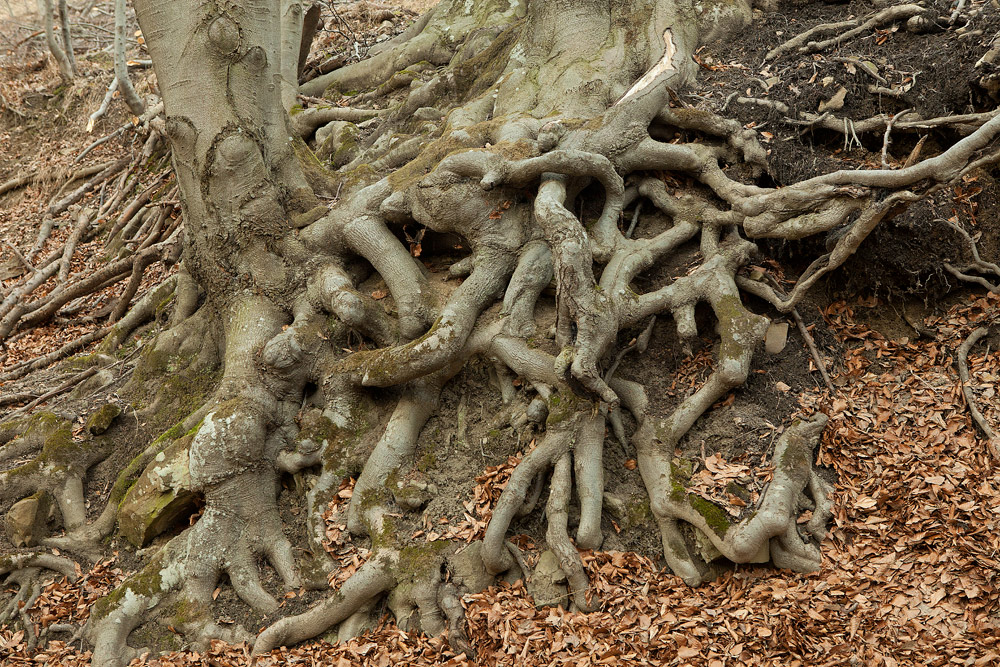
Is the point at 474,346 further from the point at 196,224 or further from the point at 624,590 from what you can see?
the point at 196,224

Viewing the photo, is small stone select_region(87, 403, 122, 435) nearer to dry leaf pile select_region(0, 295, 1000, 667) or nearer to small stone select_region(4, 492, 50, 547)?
small stone select_region(4, 492, 50, 547)

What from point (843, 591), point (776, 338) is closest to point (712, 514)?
point (843, 591)

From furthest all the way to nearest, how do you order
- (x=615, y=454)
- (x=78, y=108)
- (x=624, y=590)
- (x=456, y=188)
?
(x=78, y=108) < (x=456, y=188) < (x=615, y=454) < (x=624, y=590)

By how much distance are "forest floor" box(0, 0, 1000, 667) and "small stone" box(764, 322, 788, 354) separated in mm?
76

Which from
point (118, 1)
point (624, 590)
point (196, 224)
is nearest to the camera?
point (624, 590)

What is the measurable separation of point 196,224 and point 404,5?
10.6m

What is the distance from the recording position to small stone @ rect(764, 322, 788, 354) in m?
5.94

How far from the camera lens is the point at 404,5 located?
15.5 m

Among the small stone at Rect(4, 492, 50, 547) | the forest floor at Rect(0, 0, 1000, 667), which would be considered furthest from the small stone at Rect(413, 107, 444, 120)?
the small stone at Rect(4, 492, 50, 547)

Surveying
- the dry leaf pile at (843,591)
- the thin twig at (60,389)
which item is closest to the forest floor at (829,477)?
the dry leaf pile at (843,591)

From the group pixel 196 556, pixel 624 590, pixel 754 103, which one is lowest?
pixel 624 590

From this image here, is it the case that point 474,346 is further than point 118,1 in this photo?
No

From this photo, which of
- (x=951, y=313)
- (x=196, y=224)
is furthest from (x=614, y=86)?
(x=196, y=224)

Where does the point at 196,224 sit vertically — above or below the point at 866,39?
above
